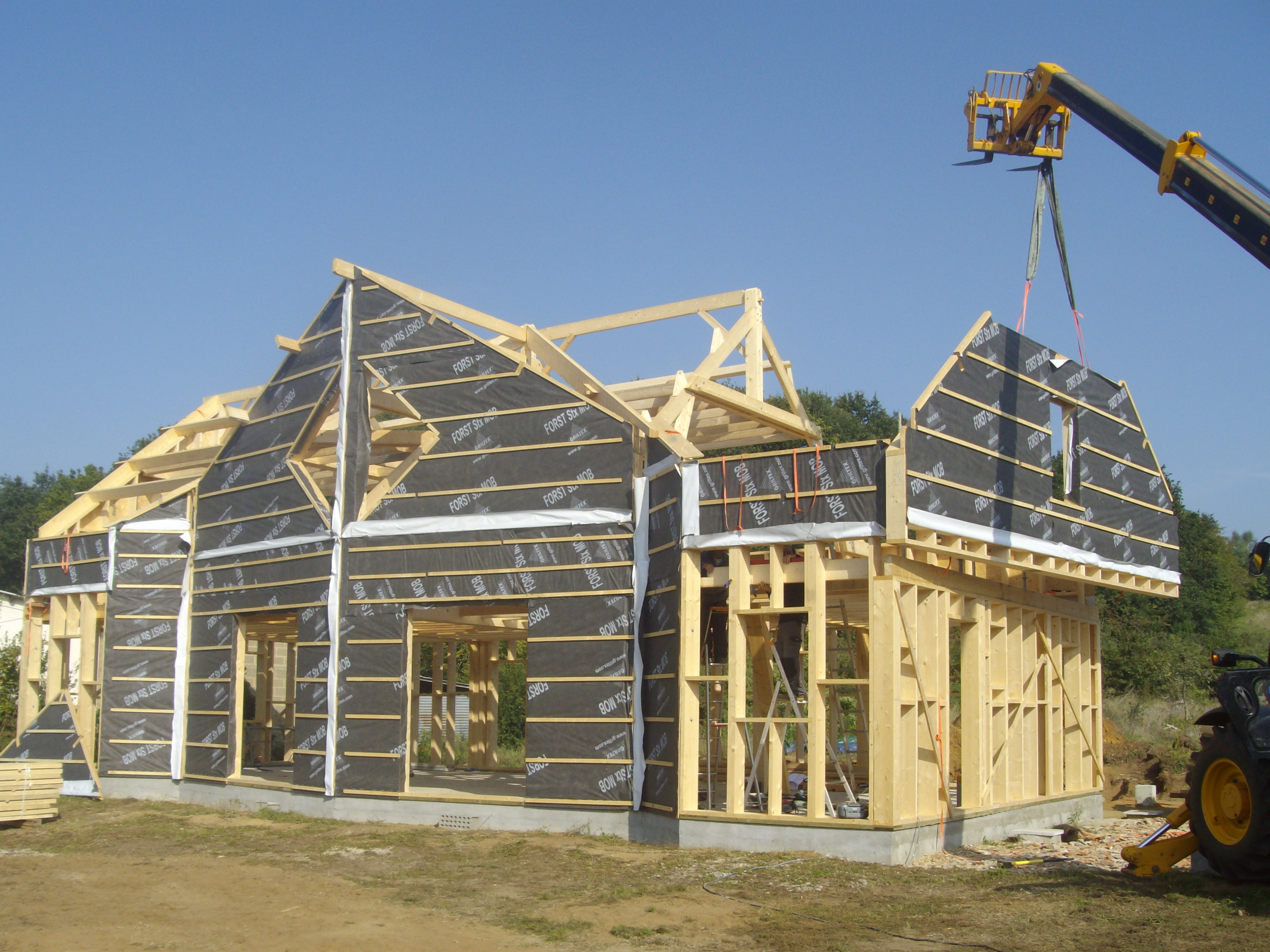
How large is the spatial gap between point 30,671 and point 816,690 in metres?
15.1

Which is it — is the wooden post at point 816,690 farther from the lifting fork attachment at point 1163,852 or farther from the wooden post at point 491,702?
the wooden post at point 491,702

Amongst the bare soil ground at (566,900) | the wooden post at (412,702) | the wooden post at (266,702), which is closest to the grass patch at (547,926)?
the bare soil ground at (566,900)

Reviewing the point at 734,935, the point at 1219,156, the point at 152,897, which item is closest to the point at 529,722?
the point at 152,897

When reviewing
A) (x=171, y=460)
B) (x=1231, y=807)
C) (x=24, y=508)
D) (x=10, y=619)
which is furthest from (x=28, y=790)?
(x=24, y=508)

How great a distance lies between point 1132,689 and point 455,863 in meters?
23.8

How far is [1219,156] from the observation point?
11.5m

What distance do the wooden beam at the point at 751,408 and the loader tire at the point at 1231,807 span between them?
7.92 m

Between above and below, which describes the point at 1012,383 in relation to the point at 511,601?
above

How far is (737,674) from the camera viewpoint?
40.5 ft

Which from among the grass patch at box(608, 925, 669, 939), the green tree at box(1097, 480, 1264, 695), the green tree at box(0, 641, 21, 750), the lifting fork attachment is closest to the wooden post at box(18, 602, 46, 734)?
the green tree at box(0, 641, 21, 750)

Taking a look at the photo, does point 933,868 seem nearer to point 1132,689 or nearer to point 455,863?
point 455,863

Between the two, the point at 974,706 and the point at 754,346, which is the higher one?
the point at 754,346

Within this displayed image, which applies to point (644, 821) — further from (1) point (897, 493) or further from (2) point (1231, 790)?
(2) point (1231, 790)

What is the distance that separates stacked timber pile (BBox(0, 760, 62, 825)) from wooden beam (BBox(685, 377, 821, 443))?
10.5 metres
